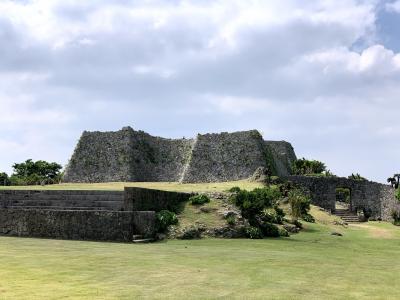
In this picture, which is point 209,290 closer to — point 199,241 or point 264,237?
point 199,241

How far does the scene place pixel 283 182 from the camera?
38625mm

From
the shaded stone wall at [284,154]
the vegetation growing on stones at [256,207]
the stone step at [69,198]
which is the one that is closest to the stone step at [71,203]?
the stone step at [69,198]

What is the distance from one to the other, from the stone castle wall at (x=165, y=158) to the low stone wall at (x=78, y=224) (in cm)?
3102

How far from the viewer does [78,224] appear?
16125 mm

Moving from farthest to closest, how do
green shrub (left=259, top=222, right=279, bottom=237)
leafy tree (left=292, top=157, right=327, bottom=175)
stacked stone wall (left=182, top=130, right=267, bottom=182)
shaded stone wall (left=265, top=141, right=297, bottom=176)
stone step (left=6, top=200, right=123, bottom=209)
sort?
1. leafy tree (left=292, top=157, right=327, bottom=175)
2. shaded stone wall (left=265, top=141, right=297, bottom=176)
3. stacked stone wall (left=182, top=130, right=267, bottom=182)
4. green shrub (left=259, top=222, right=279, bottom=237)
5. stone step (left=6, top=200, right=123, bottom=209)

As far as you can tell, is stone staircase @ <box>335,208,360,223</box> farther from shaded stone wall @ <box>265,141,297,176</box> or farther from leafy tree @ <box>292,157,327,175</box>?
leafy tree @ <box>292,157,327,175</box>

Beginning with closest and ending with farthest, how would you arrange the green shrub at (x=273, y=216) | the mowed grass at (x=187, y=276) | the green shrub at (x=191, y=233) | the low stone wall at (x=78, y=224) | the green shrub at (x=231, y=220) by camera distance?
1. the mowed grass at (x=187, y=276)
2. the low stone wall at (x=78, y=224)
3. the green shrub at (x=191, y=233)
4. the green shrub at (x=231, y=220)
5. the green shrub at (x=273, y=216)

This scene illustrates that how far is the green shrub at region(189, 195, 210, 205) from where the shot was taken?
827 inches

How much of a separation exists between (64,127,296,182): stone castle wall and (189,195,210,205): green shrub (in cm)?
2595

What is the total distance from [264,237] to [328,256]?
6184mm

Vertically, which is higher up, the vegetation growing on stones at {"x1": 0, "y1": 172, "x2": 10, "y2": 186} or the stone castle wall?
the stone castle wall

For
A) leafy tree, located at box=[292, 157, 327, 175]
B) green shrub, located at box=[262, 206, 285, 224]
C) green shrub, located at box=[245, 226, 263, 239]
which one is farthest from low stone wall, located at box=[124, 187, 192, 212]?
leafy tree, located at box=[292, 157, 327, 175]

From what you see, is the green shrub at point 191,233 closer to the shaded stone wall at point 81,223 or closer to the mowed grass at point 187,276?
the shaded stone wall at point 81,223

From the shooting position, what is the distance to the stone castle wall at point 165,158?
1895 inches
